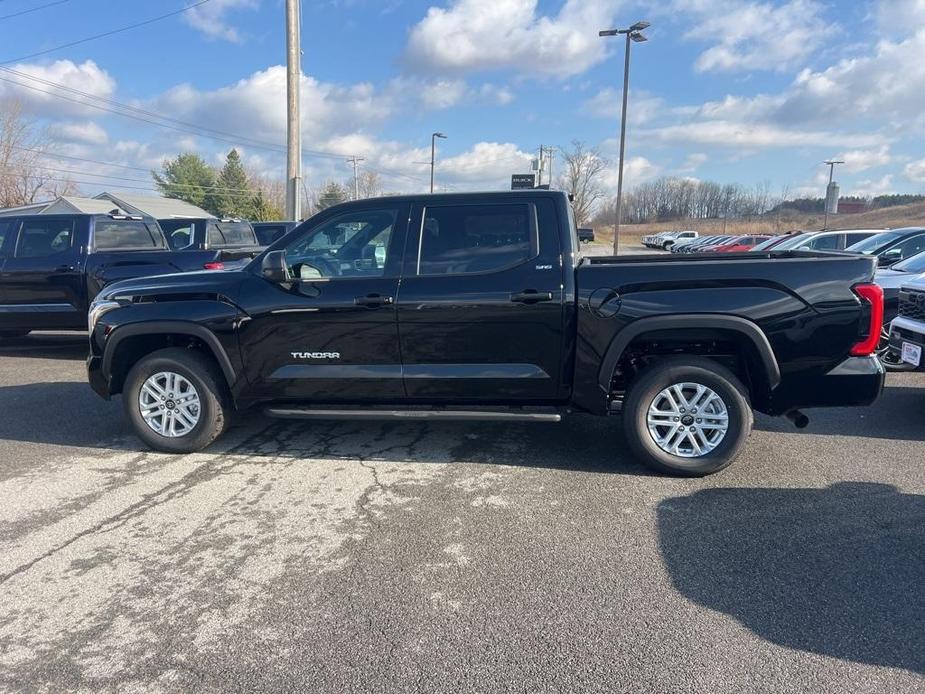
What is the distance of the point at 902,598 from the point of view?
2990mm

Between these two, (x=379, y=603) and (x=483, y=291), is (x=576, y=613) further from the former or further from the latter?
(x=483, y=291)

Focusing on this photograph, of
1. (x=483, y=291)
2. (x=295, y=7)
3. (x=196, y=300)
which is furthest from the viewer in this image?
(x=295, y=7)

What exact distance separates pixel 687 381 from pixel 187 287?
3737mm

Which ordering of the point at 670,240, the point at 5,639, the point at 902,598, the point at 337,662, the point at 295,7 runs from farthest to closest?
1. the point at 670,240
2. the point at 295,7
3. the point at 902,598
4. the point at 5,639
5. the point at 337,662

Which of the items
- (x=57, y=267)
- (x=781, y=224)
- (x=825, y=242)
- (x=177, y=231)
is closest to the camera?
(x=57, y=267)

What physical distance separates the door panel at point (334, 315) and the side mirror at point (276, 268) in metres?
0.08

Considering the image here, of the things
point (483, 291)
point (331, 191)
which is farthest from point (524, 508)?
point (331, 191)

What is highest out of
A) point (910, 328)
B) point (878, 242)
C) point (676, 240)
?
point (676, 240)

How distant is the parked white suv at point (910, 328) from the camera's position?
18.2 feet

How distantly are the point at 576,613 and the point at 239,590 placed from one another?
1620mm

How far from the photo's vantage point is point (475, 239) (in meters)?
4.68

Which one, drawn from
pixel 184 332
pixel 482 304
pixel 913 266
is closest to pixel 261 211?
pixel 913 266

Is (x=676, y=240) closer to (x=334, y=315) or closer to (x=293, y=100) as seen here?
(x=293, y=100)

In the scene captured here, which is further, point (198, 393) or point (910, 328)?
point (910, 328)
